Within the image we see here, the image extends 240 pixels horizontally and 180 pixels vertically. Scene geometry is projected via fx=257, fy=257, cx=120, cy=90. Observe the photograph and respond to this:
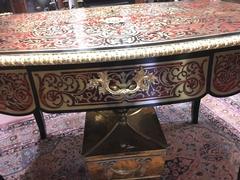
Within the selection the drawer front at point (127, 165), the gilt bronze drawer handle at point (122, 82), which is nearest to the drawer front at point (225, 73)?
the gilt bronze drawer handle at point (122, 82)

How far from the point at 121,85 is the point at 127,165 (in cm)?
35

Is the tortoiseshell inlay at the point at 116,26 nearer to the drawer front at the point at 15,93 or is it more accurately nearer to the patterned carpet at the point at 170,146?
the drawer front at the point at 15,93

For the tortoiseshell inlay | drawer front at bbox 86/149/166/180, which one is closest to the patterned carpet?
drawer front at bbox 86/149/166/180

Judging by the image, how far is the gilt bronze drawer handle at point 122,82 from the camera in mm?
658

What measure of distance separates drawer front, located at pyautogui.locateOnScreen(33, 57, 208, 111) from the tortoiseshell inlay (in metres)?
0.07

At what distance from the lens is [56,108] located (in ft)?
2.32

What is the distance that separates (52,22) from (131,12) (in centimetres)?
33

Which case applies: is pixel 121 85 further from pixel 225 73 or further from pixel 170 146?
pixel 170 146

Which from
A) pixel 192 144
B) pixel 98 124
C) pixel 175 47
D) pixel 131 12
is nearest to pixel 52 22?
pixel 131 12

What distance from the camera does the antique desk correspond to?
618mm

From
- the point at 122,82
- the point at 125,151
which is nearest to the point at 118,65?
the point at 122,82

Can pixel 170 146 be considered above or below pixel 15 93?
below

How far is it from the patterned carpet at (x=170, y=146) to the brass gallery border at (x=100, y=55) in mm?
666

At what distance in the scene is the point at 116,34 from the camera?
0.74 m
